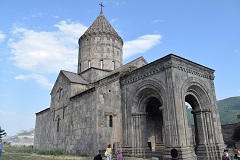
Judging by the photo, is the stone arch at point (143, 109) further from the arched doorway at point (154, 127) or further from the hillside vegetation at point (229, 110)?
the hillside vegetation at point (229, 110)

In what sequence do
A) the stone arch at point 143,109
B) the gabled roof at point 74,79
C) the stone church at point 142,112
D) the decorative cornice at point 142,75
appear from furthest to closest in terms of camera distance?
the gabled roof at point 74,79, the stone arch at point 143,109, the decorative cornice at point 142,75, the stone church at point 142,112

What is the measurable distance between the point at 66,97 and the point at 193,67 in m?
10.1

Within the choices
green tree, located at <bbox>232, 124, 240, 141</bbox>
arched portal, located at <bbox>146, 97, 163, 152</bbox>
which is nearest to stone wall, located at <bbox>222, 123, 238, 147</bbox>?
green tree, located at <bbox>232, 124, 240, 141</bbox>

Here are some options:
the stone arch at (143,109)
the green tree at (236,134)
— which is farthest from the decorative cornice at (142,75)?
the green tree at (236,134)

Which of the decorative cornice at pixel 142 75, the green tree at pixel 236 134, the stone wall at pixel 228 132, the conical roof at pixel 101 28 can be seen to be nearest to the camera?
the decorative cornice at pixel 142 75

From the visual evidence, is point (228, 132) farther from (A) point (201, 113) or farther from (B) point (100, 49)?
(B) point (100, 49)

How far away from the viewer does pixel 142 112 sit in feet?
43.0

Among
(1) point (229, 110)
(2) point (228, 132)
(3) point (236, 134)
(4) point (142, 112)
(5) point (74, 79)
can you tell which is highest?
(1) point (229, 110)

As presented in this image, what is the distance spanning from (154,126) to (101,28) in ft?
36.7

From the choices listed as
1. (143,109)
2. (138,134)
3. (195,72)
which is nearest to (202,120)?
(195,72)

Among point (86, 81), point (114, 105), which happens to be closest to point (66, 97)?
→ point (86, 81)

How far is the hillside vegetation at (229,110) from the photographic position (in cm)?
6969

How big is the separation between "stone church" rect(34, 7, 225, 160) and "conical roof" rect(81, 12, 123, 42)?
4414 millimetres

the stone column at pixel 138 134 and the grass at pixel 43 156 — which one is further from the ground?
the stone column at pixel 138 134
